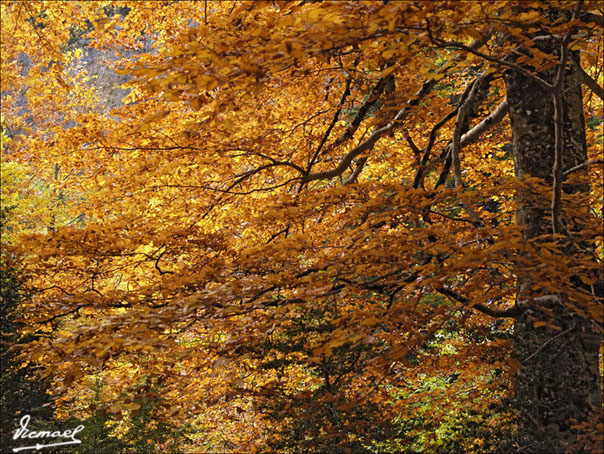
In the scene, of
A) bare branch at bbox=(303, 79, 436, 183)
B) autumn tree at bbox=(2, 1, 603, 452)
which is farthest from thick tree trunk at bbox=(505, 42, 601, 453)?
bare branch at bbox=(303, 79, 436, 183)

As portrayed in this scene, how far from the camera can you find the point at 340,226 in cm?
496

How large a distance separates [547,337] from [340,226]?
1999 millimetres

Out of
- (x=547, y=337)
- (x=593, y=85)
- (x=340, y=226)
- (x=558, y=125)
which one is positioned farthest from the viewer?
(x=340, y=226)

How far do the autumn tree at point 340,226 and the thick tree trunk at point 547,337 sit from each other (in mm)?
17

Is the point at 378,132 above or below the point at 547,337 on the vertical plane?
above

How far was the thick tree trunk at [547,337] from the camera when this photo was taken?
3771 mm

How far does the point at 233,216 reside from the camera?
5.99m

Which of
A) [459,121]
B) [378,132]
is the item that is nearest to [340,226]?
[378,132]

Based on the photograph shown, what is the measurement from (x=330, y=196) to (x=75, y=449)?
7367mm

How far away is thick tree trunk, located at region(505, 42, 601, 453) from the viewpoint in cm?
377

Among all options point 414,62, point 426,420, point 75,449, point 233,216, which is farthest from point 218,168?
point 75,449

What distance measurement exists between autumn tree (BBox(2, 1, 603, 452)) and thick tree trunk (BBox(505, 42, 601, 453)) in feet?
0.05

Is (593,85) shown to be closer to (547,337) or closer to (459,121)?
(459,121)

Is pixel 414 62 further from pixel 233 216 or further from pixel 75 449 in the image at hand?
pixel 75 449
